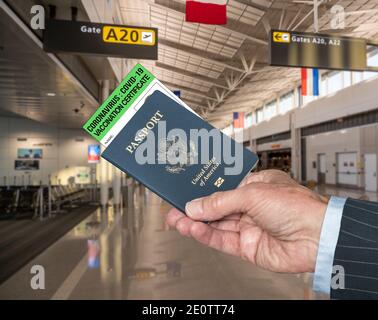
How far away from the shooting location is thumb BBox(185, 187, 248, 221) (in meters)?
1.28

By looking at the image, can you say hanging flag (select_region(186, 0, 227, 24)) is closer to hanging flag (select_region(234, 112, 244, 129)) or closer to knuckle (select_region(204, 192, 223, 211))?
knuckle (select_region(204, 192, 223, 211))

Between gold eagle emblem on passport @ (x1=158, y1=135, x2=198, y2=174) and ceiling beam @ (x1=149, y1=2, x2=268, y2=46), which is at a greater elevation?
ceiling beam @ (x1=149, y1=2, x2=268, y2=46)

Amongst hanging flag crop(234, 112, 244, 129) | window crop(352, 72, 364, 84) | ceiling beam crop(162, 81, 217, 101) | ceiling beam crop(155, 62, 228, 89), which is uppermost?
ceiling beam crop(155, 62, 228, 89)

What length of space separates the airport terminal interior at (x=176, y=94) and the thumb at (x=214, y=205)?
33 cm

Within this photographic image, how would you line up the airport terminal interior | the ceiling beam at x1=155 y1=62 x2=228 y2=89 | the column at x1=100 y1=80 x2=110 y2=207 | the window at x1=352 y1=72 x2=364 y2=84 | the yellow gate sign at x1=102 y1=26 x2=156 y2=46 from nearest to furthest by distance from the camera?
1. the airport terminal interior
2. the yellow gate sign at x1=102 y1=26 x2=156 y2=46
3. the column at x1=100 y1=80 x2=110 y2=207
4. the window at x1=352 y1=72 x2=364 y2=84
5. the ceiling beam at x1=155 y1=62 x2=228 y2=89

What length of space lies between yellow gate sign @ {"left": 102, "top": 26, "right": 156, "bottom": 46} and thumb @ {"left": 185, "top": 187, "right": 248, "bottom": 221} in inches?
188

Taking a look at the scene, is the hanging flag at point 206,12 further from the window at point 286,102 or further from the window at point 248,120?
the window at point 248,120

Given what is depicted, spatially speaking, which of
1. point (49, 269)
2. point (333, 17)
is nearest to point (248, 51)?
point (333, 17)

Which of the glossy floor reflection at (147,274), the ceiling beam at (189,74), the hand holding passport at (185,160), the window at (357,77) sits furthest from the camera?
the ceiling beam at (189,74)

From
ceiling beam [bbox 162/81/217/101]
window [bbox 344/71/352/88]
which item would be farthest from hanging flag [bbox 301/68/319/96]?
ceiling beam [bbox 162/81/217/101]

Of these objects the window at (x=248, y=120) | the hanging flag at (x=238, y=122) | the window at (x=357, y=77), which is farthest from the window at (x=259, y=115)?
the window at (x=357, y=77)

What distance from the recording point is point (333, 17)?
13.0 metres

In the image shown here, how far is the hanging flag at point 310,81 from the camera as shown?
1558 cm

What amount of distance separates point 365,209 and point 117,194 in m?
12.5
